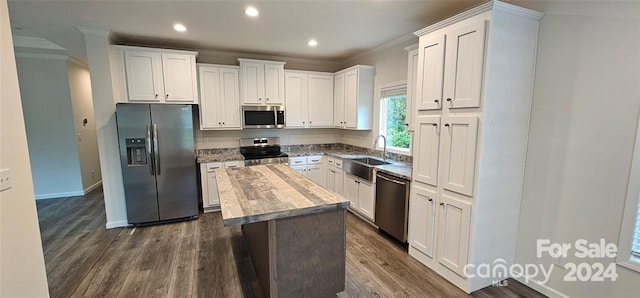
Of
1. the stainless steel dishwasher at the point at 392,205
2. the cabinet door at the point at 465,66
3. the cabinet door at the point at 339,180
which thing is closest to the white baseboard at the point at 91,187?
the cabinet door at the point at 339,180

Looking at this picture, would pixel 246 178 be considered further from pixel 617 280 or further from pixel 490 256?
pixel 617 280

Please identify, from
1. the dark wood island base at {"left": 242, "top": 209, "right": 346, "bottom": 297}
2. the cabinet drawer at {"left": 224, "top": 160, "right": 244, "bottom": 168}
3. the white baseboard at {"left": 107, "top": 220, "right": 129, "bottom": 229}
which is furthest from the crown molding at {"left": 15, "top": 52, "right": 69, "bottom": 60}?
the dark wood island base at {"left": 242, "top": 209, "right": 346, "bottom": 297}

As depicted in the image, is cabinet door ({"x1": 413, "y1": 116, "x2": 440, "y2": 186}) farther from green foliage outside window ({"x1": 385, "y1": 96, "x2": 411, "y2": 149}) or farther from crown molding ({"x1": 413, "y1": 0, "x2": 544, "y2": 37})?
green foliage outside window ({"x1": 385, "y1": 96, "x2": 411, "y2": 149})

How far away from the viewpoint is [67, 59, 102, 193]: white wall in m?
4.88

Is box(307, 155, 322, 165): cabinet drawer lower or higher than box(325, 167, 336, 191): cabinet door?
higher

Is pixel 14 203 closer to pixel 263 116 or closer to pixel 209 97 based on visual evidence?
pixel 209 97

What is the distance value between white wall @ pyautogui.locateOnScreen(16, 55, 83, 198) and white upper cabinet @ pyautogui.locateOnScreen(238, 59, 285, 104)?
3.32m

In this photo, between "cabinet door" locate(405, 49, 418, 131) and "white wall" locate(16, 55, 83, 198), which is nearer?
"cabinet door" locate(405, 49, 418, 131)

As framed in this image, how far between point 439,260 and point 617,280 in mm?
1160

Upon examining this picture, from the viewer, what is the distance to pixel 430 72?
2469mm

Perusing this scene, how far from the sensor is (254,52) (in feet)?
14.6

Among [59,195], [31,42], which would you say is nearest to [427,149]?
[31,42]

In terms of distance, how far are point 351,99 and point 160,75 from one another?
2862 millimetres

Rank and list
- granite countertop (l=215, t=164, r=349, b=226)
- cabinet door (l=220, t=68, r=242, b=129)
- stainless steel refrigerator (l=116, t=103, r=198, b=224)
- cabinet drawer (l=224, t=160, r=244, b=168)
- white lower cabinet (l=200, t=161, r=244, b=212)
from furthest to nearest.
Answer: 1. cabinet door (l=220, t=68, r=242, b=129)
2. cabinet drawer (l=224, t=160, r=244, b=168)
3. white lower cabinet (l=200, t=161, r=244, b=212)
4. stainless steel refrigerator (l=116, t=103, r=198, b=224)
5. granite countertop (l=215, t=164, r=349, b=226)
